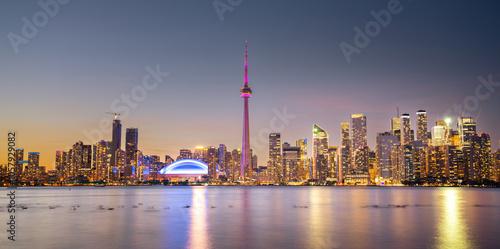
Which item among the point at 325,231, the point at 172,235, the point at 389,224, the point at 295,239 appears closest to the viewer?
the point at 295,239

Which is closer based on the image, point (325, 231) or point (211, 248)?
point (211, 248)

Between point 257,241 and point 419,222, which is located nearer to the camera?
point 257,241

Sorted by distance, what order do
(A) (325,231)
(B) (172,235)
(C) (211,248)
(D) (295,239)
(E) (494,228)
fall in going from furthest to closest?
(E) (494,228) → (A) (325,231) → (B) (172,235) → (D) (295,239) → (C) (211,248)

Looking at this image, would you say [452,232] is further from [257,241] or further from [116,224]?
[116,224]

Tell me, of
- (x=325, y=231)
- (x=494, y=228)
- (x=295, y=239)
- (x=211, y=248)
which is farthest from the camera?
(x=494, y=228)

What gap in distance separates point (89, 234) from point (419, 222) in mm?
36058

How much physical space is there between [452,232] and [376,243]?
1144 cm

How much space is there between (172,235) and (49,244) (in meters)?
10.00

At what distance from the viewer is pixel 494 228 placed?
4597cm

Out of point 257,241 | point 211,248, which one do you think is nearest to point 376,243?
point 257,241

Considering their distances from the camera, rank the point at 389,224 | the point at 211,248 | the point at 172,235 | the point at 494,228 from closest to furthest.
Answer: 1. the point at 211,248
2. the point at 172,235
3. the point at 494,228
4. the point at 389,224

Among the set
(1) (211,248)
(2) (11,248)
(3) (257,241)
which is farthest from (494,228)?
(2) (11,248)

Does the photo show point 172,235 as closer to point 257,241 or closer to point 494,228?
point 257,241

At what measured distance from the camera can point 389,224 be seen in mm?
49281
